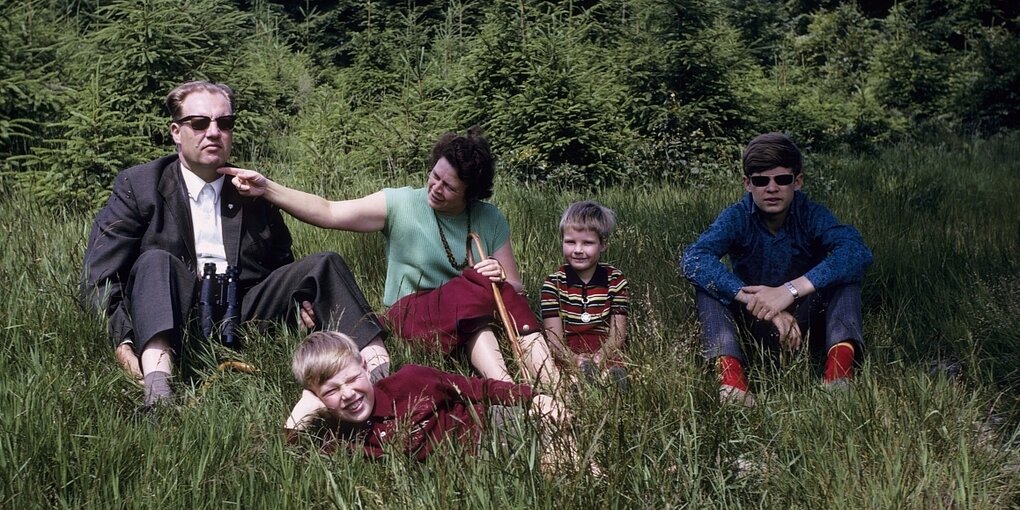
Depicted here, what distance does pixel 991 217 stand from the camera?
6.80 m

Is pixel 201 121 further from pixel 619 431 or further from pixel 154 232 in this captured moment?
pixel 619 431

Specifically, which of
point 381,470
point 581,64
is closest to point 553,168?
point 581,64

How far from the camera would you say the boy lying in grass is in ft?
10.9

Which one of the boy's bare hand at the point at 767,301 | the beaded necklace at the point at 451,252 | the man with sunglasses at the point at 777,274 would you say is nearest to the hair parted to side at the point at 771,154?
the man with sunglasses at the point at 777,274

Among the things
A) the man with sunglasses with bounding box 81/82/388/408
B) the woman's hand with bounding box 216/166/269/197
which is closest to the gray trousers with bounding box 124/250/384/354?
the man with sunglasses with bounding box 81/82/388/408

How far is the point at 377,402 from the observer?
348cm

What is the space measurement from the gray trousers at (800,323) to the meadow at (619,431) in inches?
4.5

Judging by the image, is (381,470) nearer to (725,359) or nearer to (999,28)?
(725,359)

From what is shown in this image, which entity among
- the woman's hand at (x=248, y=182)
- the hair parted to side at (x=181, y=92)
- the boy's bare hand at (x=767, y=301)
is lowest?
the boy's bare hand at (x=767, y=301)

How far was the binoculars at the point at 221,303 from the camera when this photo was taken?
13.9ft

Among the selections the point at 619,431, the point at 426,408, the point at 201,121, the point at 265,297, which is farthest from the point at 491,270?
the point at 619,431

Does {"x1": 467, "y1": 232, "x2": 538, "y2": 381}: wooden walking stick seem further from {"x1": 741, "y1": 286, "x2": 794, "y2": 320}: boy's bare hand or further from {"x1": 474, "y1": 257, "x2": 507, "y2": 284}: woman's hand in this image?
{"x1": 741, "y1": 286, "x2": 794, "y2": 320}: boy's bare hand

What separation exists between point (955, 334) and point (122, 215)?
148 inches

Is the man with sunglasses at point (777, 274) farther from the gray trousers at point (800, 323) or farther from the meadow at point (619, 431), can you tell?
the meadow at point (619, 431)
